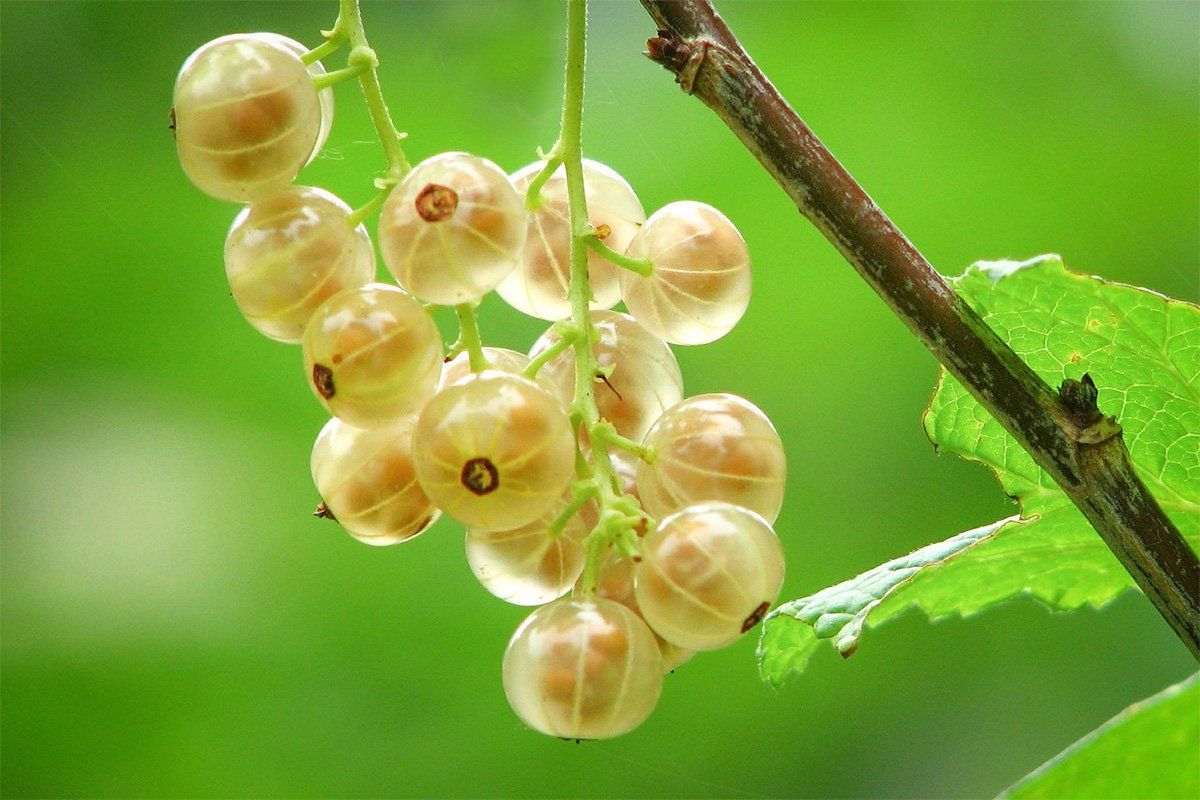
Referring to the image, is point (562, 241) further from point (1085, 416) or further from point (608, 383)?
point (1085, 416)

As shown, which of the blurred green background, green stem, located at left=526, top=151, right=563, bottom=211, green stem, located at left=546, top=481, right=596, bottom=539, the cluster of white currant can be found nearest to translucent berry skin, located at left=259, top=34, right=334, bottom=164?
the cluster of white currant

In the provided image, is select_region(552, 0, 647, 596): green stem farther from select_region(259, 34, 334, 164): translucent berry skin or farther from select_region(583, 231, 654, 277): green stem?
select_region(259, 34, 334, 164): translucent berry skin

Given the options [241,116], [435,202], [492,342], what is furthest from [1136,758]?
[492,342]

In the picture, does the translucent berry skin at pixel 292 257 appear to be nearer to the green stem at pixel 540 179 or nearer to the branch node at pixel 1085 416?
the green stem at pixel 540 179

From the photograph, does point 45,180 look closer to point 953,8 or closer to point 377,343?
point 953,8

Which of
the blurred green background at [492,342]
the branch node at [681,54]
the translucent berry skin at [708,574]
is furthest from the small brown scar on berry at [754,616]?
the blurred green background at [492,342]

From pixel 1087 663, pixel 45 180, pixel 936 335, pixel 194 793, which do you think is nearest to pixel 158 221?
pixel 45 180
